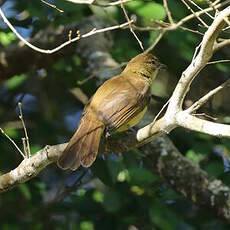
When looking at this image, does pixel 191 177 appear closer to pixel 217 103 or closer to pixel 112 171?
pixel 112 171

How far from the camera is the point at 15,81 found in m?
8.85

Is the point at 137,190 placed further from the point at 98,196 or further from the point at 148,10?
the point at 148,10

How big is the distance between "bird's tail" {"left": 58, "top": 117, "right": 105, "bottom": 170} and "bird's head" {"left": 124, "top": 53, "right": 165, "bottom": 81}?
47.7 inches

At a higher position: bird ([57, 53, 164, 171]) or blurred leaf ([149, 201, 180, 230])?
bird ([57, 53, 164, 171])

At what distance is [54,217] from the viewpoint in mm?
8430

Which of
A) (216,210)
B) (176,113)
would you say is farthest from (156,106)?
(176,113)

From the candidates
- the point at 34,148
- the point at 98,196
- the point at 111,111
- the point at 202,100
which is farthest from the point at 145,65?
the point at 202,100

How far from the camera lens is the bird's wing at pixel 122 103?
6246mm

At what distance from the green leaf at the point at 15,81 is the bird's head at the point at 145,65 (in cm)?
185

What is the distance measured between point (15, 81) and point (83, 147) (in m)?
3.24

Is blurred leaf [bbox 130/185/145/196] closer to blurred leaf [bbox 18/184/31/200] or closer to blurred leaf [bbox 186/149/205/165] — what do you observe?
blurred leaf [bbox 186/149/205/165]

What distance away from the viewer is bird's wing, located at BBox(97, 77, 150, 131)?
20.5 feet

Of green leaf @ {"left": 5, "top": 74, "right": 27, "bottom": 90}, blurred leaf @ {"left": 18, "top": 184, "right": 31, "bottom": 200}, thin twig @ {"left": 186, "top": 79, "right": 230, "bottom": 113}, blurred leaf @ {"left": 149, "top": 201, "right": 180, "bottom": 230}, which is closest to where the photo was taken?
thin twig @ {"left": 186, "top": 79, "right": 230, "bottom": 113}

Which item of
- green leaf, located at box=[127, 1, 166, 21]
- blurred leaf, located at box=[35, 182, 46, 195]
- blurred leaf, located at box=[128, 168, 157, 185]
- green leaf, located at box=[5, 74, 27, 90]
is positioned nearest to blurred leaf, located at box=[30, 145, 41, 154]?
blurred leaf, located at box=[35, 182, 46, 195]
